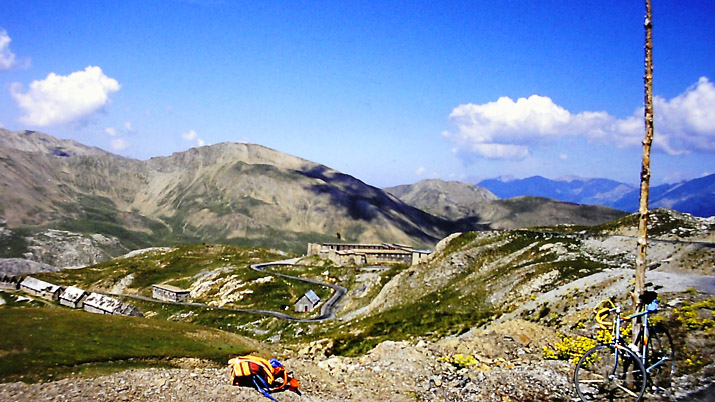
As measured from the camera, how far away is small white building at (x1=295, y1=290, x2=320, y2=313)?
118750mm

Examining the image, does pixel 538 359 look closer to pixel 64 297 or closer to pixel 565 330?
pixel 565 330

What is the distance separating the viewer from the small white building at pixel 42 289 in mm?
105856

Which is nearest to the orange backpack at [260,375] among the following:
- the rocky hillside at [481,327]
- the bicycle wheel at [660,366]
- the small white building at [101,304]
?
the rocky hillside at [481,327]

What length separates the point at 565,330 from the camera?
111 feet

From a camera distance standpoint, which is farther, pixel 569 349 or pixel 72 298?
pixel 72 298

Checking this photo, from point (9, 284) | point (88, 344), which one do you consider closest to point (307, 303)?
point (9, 284)

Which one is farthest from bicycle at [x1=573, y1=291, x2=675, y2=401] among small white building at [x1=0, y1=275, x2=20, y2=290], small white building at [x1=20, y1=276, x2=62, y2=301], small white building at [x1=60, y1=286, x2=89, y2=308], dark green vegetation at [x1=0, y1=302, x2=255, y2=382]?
small white building at [x1=0, y1=275, x2=20, y2=290]

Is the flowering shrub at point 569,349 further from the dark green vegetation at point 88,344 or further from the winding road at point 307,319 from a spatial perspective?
the winding road at point 307,319

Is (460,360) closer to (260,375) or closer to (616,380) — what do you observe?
(616,380)

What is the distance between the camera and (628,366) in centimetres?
2039

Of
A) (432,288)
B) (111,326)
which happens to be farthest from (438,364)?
(432,288)

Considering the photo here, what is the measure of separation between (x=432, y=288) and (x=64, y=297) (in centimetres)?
7975

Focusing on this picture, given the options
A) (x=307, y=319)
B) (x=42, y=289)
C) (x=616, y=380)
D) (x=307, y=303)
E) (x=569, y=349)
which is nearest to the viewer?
(x=616, y=380)

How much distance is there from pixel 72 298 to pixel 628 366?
360 ft
